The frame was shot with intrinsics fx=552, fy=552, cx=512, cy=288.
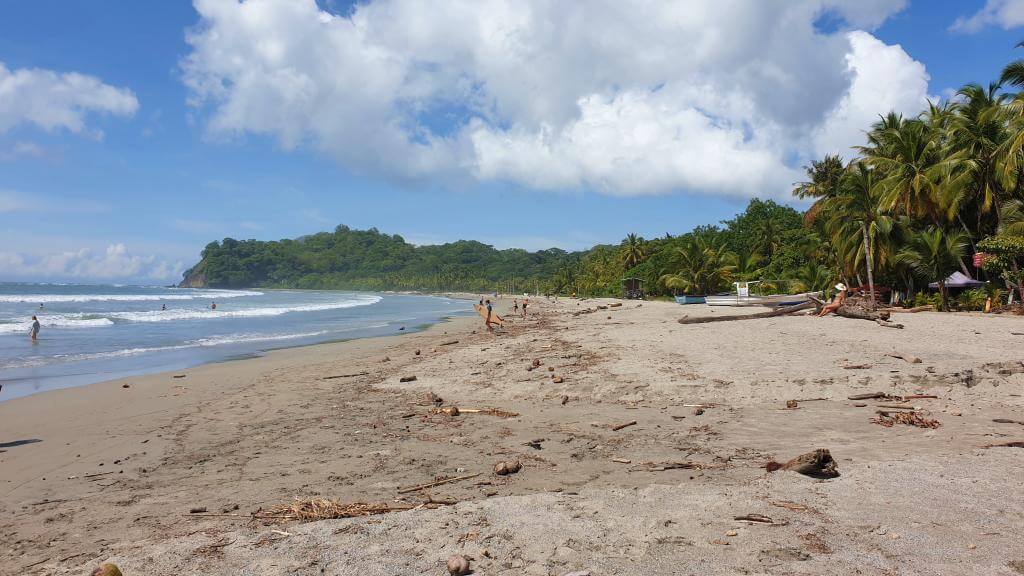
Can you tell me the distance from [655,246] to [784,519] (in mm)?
67124

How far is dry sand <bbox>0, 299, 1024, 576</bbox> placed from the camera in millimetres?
3773

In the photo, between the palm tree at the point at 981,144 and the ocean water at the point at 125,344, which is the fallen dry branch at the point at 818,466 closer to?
the ocean water at the point at 125,344

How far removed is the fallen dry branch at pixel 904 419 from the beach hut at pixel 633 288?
49.7m

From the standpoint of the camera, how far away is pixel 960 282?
2361cm

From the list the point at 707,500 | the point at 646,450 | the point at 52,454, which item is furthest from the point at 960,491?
the point at 52,454

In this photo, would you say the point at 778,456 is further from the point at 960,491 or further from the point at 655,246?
the point at 655,246

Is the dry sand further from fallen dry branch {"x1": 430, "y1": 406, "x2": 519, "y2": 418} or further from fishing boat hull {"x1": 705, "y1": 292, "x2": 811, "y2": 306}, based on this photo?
fishing boat hull {"x1": 705, "y1": 292, "x2": 811, "y2": 306}

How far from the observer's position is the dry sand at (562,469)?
12.4ft

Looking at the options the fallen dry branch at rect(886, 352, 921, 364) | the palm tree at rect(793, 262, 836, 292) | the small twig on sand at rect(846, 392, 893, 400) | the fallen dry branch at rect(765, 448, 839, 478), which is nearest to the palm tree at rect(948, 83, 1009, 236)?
the palm tree at rect(793, 262, 836, 292)

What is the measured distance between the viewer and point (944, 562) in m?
3.38

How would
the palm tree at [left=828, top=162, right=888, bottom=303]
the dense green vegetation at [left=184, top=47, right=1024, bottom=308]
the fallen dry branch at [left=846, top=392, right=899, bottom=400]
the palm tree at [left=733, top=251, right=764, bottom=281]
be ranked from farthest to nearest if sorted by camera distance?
the palm tree at [left=733, top=251, right=764, bottom=281] < the palm tree at [left=828, top=162, right=888, bottom=303] < the dense green vegetation at [left=184, top=47, right=1024, bottom=308] < the fallen dry branch at [left=846, top=392, right=899, bottom=400]

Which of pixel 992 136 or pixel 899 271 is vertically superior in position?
pixel 992 136

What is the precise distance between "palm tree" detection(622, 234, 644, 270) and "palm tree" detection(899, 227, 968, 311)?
45504mm

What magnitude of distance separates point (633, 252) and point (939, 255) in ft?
155
